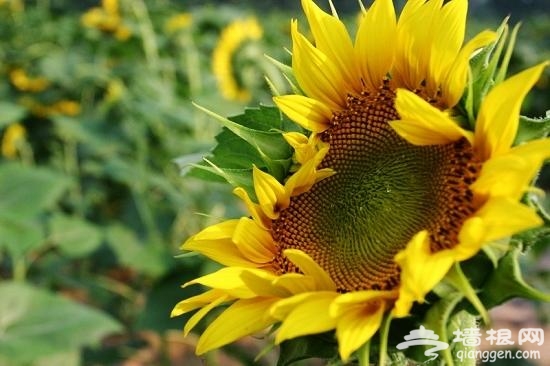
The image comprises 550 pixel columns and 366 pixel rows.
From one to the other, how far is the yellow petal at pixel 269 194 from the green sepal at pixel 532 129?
0.19 meters

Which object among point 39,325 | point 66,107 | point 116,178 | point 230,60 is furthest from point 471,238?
point 66,107

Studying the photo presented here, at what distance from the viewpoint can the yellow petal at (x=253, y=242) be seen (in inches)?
29.6

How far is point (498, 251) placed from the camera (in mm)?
649

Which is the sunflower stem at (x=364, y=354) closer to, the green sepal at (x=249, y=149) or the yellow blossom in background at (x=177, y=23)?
the green sepal at (x=249, y=149)

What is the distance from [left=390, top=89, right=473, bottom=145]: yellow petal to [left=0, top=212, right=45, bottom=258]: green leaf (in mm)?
1453

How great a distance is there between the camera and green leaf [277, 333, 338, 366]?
0.69 meters

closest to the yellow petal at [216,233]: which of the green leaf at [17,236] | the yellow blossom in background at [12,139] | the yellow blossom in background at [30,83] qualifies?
the green leaf at [17,236]

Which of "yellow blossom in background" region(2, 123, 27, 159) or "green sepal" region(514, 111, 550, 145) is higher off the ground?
"green sepal" region(514, 111, 550, 145)

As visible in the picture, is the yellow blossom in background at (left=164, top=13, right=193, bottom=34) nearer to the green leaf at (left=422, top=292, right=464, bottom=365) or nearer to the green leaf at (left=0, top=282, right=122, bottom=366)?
the green leaf at (left=0, top=282, right=122, bottom=366)

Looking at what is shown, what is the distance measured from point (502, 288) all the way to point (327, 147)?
0.20 meters

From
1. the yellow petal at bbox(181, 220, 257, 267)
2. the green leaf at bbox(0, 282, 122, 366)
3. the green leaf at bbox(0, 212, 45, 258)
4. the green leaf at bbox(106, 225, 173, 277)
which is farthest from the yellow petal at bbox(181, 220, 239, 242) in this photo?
the green leaf at bbox(106, 225, 173, 277)

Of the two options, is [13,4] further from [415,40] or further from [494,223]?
[494,223]

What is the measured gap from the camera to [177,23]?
358cm

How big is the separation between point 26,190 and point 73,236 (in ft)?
1.20
